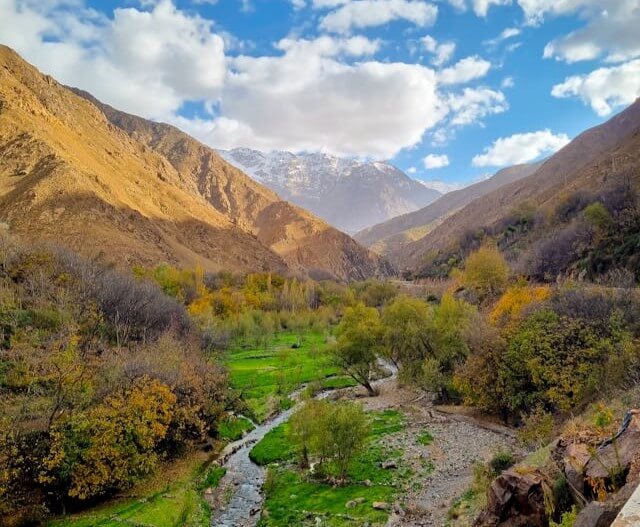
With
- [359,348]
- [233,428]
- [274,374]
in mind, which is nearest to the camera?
[233,428]

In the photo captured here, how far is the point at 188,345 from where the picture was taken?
5209cm

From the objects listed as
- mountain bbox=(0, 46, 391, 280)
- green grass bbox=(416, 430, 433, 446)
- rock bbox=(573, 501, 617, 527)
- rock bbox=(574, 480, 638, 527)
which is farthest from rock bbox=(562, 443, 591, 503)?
mountain bbox=(0, 46, 391, 280)

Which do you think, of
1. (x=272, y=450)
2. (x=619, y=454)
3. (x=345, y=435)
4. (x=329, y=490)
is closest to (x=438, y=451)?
(x=345, y=435)

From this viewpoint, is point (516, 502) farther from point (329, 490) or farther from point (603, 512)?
point (329, 490)

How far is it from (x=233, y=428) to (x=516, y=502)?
3058 cm

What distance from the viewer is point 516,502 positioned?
47.3ft

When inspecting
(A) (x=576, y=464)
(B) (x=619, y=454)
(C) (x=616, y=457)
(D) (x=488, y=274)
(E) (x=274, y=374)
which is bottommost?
(E) (x=274, y=374)

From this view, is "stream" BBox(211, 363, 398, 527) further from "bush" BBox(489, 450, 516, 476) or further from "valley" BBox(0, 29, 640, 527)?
"bush" BBox(489, 450, 516, 476)

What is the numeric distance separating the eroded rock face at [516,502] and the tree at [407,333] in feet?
106

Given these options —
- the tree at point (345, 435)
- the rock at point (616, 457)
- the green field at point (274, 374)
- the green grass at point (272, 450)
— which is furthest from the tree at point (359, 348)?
the rock at point (616, 457)

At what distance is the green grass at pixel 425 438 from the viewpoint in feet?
110

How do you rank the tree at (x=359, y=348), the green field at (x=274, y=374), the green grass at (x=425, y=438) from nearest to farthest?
the green grass at (x=425, y=438) → the tree at (x=359, y=348) → the green field at (x=274, y=374)

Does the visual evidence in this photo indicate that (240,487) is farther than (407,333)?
No

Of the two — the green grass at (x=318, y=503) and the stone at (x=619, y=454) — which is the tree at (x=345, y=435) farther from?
the stone at (x=619, y=454)
